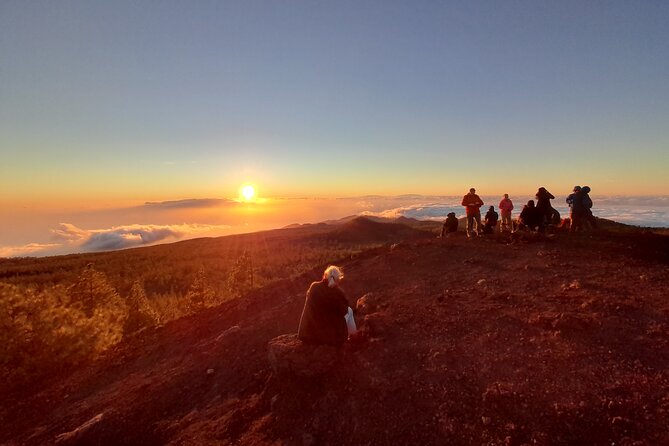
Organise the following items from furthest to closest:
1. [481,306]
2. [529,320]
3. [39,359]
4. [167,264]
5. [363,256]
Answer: [167,264], [363,256], [39,359], [481,306], [529,320]

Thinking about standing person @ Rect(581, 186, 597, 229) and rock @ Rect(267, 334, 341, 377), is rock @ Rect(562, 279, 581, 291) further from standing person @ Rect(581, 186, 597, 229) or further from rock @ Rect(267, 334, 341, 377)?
standing person @ Rect(581, 186, 597, 229)

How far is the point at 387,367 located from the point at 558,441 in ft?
11.1

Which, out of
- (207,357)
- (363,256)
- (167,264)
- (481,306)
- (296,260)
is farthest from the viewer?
(167,264)

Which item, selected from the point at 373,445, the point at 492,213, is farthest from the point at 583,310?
the point at 492,213

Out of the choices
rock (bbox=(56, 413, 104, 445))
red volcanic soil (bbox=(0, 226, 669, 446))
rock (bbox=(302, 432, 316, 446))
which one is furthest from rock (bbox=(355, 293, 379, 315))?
rock (bbox=(56, 413, 104, 445))

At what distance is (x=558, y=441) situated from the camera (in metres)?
5.79

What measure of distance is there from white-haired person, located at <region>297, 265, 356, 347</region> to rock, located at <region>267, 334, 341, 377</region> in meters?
0.19

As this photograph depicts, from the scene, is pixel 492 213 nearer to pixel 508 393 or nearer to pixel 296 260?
pixel 508 393

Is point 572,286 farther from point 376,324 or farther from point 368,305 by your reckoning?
point 368,305

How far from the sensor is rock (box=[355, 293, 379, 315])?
12.1 metres

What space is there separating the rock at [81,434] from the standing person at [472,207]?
16708 millimetres

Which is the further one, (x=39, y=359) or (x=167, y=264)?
(x=167, y=264)

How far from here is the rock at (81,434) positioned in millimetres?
9062

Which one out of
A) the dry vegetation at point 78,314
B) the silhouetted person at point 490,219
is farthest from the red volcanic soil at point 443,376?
the silhouetted person at point 490,219
